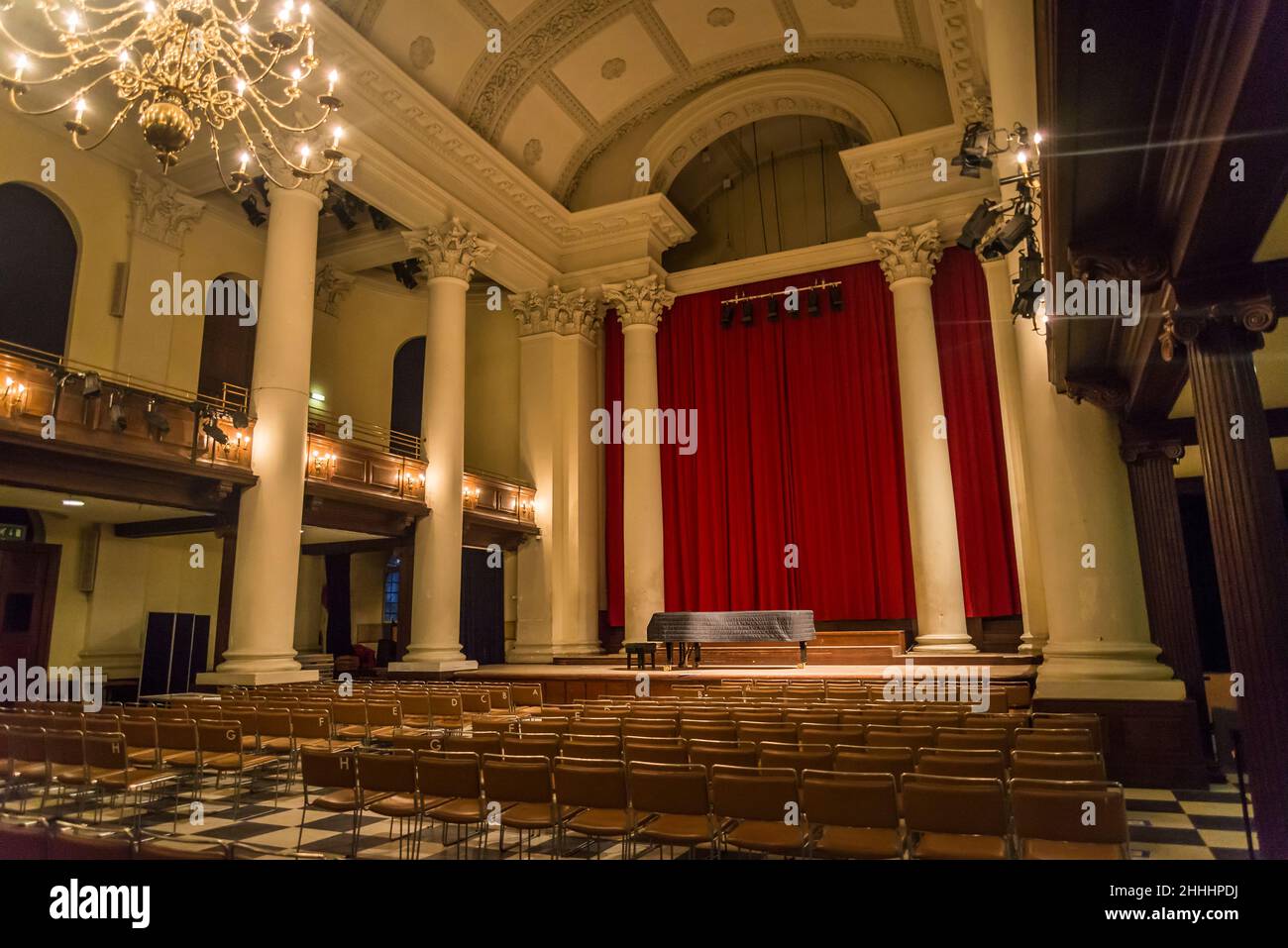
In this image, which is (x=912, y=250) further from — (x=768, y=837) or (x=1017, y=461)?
(x=768, y=837)

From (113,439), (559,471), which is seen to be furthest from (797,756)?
(559,471)

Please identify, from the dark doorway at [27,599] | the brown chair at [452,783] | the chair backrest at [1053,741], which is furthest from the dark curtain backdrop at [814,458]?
the brown chair at [452,783]

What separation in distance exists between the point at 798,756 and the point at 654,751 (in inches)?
29.6

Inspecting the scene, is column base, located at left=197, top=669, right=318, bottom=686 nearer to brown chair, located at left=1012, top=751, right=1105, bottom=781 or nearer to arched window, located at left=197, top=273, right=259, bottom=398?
arched window, located at left=197, top=273, right=259, bottom=398

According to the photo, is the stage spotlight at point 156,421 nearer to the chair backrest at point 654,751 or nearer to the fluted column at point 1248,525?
the chair backrest at point 654,751

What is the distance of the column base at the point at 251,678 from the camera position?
9.23 m

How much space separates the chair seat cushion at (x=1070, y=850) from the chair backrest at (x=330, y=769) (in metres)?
3.16

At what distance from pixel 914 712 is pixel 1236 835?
1.77 m

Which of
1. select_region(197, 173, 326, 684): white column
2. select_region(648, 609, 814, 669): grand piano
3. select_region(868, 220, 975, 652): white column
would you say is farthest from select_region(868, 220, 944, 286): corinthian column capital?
select_region(197, 173, 326, 684): white column

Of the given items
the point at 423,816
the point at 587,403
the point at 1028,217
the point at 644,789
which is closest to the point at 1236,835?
the point at 644,789

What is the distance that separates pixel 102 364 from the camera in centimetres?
1162

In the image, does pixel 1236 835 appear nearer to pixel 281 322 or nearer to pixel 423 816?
pixel 423 816

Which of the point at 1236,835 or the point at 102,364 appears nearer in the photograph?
the point at 1236,835
